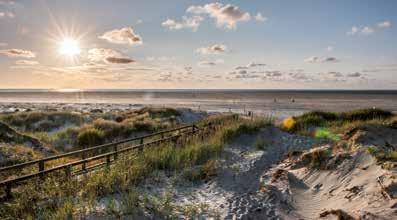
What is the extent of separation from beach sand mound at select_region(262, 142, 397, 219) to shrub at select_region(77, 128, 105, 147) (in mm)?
13430

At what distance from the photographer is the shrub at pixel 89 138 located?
19678mm

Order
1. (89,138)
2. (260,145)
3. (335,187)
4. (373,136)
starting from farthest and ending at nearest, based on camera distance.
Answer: (89,138) < (260,145) < (373,136) < (335,187)

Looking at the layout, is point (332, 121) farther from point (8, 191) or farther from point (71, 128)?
point (8, 191)

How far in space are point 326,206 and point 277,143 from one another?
7.93m

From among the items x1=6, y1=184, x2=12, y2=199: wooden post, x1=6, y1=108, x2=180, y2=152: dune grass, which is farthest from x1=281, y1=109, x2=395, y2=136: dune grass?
x1=6, y1=184, x2=12, y2=199: wooden post

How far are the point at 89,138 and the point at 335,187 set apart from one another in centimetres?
1630

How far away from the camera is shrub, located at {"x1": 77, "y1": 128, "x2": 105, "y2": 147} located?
19678 millimetres

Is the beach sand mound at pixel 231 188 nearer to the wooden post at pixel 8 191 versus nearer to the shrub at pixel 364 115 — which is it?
the wooden post at pixel 8 191

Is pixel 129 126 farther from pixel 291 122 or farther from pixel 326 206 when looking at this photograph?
pixel 326 206

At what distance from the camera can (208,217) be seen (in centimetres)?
646

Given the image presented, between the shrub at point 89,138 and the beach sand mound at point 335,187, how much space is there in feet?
44.1

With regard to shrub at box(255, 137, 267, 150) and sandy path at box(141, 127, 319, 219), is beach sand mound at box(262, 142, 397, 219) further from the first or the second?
shrub at box(255, 137, 267, 150)

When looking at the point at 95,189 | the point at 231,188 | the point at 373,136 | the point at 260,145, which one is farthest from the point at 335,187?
the point at 260,145

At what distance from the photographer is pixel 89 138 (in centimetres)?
2006
